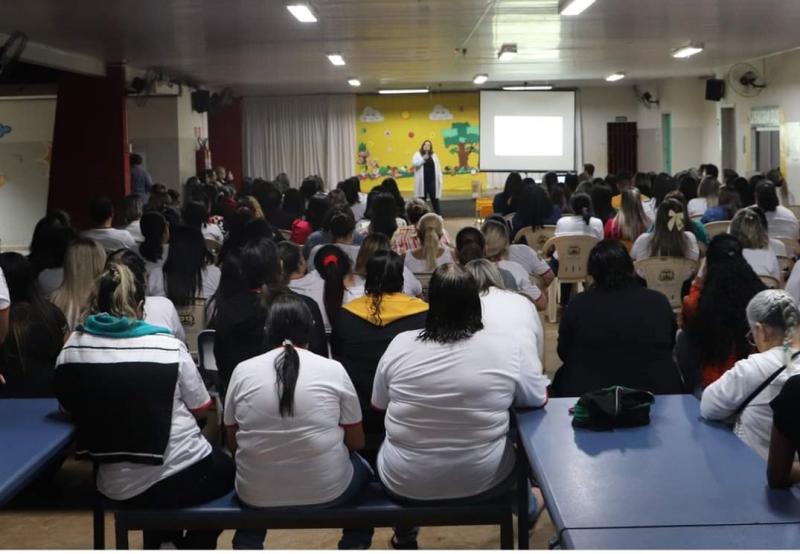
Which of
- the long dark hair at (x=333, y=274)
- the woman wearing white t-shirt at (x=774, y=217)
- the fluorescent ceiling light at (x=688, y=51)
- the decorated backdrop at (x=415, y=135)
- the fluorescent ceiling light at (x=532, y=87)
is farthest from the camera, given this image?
the decorated backdrop at (x=415, y=135)

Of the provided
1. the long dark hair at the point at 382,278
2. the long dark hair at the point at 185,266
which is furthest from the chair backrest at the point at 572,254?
the long dark hair at the point at 382,278

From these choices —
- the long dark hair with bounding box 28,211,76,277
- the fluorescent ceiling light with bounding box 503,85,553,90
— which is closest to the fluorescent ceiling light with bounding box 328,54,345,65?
the fluorescent ceiling light with bounding box 503,85,553,90

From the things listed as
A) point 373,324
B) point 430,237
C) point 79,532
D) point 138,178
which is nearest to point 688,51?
point 430,237

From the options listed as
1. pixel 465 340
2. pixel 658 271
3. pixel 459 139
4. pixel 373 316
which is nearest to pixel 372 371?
pixel 373 316

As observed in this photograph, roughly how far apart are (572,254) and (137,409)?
16.7 ft

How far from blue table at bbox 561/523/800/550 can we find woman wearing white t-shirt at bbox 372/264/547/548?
31.4 inches

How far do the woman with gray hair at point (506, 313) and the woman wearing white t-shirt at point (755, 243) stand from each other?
7.85 feet

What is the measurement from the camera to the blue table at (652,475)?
2312mm

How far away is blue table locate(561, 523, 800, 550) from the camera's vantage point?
215cm

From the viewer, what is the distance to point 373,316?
3.73 m

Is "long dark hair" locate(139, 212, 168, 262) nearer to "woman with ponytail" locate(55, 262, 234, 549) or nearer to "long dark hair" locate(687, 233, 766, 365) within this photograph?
"woman with ponytail" locate(55, 262, 234, 549)

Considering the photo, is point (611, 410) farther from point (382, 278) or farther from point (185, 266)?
point (185, 266)

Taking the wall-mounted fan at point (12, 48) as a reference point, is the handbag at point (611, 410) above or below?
below

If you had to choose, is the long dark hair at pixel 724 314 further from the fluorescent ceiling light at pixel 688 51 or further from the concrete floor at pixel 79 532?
the fluorescent ceiling light at pixel 688 51
